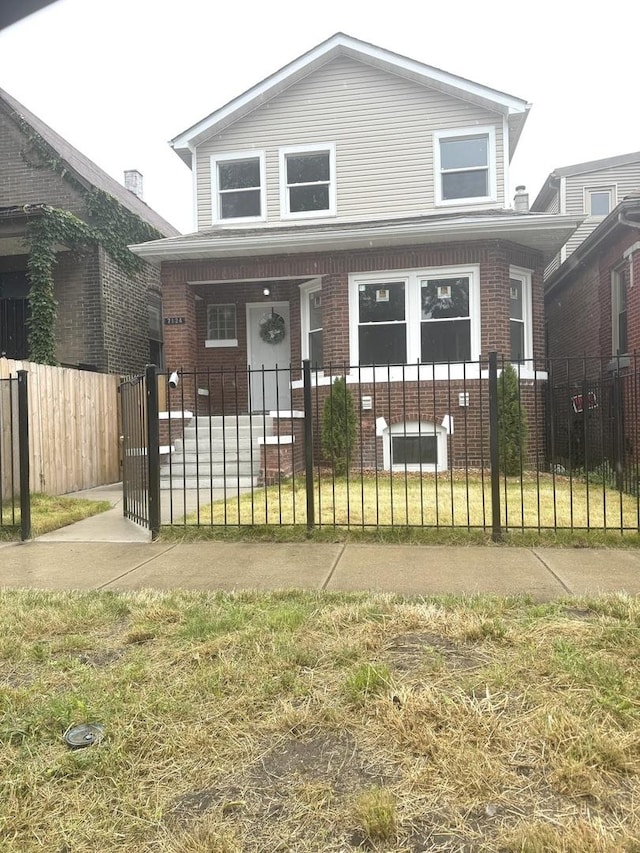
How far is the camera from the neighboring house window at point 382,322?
1094cm

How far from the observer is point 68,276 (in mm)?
12789

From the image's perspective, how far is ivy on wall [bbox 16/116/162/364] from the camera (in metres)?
11.4

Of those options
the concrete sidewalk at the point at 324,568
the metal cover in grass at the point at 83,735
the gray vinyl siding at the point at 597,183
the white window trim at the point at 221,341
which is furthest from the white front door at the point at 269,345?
the metal cover in grass at the point at 83,735

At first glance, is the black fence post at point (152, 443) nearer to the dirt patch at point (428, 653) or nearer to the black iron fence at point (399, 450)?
the black iron fence at point (399, 450)

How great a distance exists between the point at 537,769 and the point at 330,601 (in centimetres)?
196

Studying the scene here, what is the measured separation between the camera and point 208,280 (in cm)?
1143

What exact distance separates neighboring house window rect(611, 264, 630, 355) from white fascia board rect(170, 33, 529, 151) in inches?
147

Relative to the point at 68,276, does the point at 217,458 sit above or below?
below

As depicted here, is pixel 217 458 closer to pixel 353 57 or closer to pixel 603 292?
pixel 603 292

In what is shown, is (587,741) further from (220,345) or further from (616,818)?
(220,345)

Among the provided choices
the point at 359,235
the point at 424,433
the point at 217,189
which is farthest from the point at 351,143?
the point at 424,433

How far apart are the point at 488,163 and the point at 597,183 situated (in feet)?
23.0

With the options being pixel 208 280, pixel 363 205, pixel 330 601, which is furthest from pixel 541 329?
pixel 330 601

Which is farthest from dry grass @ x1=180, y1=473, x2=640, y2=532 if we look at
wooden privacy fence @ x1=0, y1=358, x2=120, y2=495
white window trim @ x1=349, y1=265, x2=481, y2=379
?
wooden privacy fence @ x1=0, y1=358, x2=120, y2=495
